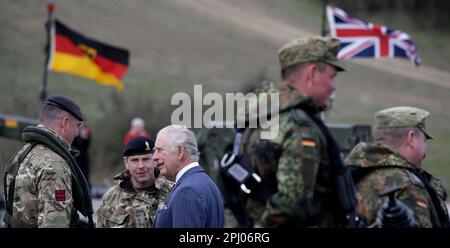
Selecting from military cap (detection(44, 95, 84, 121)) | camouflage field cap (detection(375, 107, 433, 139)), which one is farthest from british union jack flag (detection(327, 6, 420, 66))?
camouflage field cap (detection(375, 107, 433, 139))

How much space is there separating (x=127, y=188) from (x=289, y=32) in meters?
43.6

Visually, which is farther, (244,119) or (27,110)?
(27,110)

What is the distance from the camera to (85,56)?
2050 centimetres

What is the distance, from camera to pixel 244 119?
592 centimetres

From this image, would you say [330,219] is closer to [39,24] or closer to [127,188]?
[127,188]

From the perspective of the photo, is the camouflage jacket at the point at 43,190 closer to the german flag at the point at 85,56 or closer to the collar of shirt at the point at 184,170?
the collar of shirt at the point at 184,170

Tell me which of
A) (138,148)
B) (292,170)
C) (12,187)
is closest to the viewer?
(292,170)

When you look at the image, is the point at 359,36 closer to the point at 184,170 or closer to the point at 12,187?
the point at 12,187

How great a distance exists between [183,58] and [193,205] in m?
42.2

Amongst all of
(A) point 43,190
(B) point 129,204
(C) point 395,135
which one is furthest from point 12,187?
(C) point 395,135

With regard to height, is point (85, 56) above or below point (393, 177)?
above

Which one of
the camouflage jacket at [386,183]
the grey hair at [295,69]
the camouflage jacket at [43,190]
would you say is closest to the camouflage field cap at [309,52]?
the grey hair at [295,69]

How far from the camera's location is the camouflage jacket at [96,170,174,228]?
26.3ft
